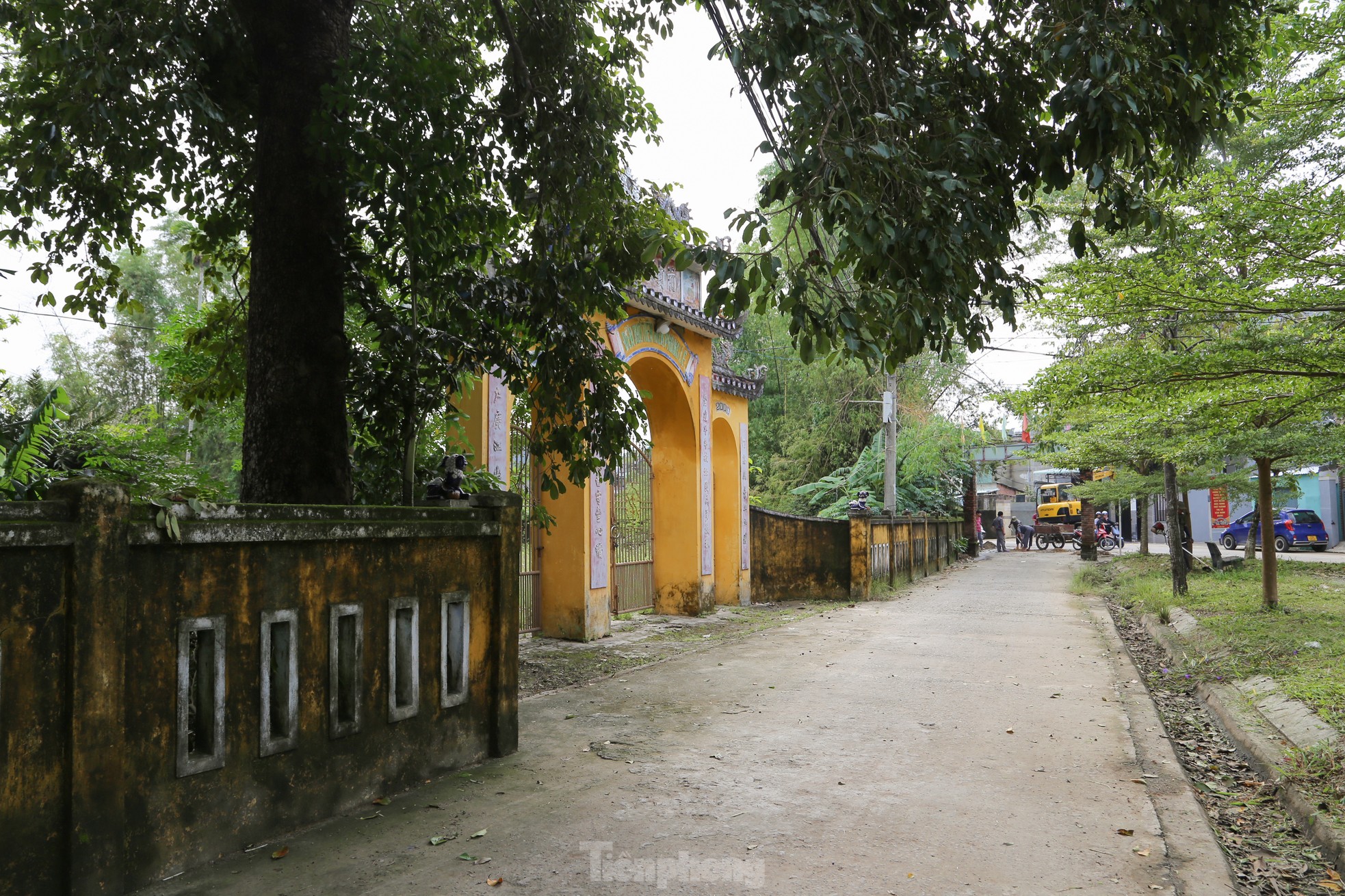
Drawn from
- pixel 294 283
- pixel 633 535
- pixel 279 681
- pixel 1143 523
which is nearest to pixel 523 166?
pixel 294 283

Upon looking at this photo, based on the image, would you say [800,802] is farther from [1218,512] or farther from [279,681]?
[1218,512]

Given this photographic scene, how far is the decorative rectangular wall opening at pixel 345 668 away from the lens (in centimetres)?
435

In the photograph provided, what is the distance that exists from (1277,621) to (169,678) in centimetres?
1081

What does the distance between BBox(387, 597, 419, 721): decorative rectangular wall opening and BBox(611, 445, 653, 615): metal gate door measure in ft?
24.1

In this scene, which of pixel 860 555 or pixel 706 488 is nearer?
pixel 706 488

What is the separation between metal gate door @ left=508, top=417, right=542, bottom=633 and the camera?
10.7 metres

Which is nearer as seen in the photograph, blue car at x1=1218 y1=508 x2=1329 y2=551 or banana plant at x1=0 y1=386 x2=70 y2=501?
banana plant at x1=0 y1=386 x2=70 y2=501

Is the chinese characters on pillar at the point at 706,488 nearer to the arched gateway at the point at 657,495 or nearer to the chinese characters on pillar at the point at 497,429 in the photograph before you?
the arched gateway at the point at 657,495

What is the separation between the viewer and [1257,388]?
7711 millimetres

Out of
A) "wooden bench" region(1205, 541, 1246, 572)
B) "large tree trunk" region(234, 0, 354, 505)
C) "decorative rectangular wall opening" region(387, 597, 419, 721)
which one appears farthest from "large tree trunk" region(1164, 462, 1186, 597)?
"large tree trunk" region(234, 0, 354, 505)

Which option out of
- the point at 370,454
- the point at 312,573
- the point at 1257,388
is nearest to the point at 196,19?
the point at 370,454

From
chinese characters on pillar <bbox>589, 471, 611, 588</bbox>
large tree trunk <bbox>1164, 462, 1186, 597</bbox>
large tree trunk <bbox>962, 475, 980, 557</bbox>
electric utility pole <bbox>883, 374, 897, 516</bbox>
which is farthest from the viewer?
large tree trunk <bbox>962, 475, 980, 557</bbox>

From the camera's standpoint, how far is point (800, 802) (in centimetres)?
466

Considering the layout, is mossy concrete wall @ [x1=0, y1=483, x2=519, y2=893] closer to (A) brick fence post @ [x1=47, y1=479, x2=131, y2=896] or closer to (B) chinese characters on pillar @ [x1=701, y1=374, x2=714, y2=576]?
(A) brick fence post @ [x1=47, y1=479, x2=131, y2=896]
